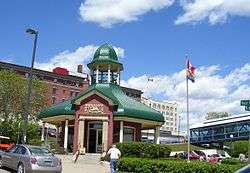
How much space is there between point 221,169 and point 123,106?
67.1 feet

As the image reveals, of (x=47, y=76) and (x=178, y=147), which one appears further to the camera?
(x=47, y=76)

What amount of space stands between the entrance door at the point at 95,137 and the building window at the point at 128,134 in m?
2.39

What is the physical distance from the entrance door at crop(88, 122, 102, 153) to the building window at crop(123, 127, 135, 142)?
7.84 feet

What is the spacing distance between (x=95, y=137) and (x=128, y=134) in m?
3.15

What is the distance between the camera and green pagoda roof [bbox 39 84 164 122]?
43.3 m

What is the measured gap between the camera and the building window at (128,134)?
45.6 m

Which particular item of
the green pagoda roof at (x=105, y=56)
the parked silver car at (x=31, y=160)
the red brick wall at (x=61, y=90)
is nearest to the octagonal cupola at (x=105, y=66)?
the green pagoda roof at (x=105, y=56)

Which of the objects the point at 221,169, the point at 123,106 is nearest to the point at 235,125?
the point at 123,106

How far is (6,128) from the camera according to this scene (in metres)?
64.4

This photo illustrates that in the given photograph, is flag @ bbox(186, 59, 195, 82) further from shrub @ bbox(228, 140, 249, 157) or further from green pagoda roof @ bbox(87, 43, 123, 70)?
shrub @ bbox(228, 140, 249, 157)

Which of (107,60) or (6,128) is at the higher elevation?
(107,60)

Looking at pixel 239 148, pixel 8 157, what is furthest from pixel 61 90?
pixel 8 157

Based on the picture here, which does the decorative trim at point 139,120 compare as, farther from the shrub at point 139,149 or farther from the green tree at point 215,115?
the green tree at point 215,115

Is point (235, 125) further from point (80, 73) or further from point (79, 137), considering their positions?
point (80, 73)
